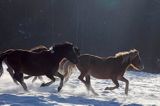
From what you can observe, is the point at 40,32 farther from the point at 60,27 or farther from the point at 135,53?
the point at 135,53

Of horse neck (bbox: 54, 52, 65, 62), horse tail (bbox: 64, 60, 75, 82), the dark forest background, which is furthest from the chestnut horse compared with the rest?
the dark forest background

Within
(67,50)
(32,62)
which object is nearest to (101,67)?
(67,50)

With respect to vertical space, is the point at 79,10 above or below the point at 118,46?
above

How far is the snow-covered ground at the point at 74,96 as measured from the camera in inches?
387

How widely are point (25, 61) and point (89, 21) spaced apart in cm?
3220

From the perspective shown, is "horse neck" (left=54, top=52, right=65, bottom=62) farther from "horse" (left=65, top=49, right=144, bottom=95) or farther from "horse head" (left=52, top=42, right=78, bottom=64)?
"horse" (left=65, top=49, right=144, bottom=95)

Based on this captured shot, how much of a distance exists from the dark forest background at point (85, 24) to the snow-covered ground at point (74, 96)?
81.9 feet

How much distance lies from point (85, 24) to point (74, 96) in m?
32.7

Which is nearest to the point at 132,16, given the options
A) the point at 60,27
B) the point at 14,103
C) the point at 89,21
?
the point at 89,21

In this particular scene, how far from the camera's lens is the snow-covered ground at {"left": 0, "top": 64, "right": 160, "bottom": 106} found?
9828 millimetres

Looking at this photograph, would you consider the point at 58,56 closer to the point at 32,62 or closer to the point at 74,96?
the point at 32,62

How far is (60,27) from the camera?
1734 inches

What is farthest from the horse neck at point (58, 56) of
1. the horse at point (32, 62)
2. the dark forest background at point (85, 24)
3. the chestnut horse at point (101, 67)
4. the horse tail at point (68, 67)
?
the dark forest background at point (85, 24)

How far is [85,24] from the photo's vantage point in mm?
43875
